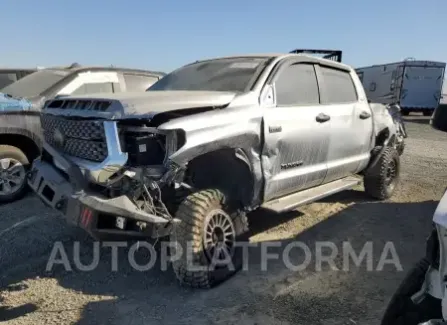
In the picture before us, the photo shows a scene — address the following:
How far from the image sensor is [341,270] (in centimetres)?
394

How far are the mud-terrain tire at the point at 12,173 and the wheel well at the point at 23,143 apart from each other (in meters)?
0.16

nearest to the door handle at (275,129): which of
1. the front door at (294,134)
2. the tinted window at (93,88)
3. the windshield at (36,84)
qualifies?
the front door at (294,134)

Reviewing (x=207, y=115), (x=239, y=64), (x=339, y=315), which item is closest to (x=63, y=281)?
(x=207, y=115)

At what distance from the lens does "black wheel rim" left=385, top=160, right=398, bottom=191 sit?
6.26 meters

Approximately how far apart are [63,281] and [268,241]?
2.12 m

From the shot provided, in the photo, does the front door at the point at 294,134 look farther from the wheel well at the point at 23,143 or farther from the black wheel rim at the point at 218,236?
the wheel well at the point at 23,143

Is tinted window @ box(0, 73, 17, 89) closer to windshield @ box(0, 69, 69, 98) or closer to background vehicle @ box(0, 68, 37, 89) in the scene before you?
background vehicle @ box(0, 68, 37, 89)

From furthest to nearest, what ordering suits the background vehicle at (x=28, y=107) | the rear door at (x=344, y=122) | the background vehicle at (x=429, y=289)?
the background vehicle at (x=28, y=107) < the rear door at (x=344, y=122) < the background vehicle at (x=429, y=289)

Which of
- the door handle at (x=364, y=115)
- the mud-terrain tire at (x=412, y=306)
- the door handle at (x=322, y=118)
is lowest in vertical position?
the mud-terrain tire at (x=412, y=306)

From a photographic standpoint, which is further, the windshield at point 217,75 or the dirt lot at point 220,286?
the windshield at point 217,75

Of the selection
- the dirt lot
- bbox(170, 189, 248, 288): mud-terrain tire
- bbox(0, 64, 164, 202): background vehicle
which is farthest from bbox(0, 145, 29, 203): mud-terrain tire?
bbox(170, 189, 248, 288): mud-terrain tire

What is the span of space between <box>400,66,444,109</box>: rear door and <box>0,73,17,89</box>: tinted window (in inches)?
828

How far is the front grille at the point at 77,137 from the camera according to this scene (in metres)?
3.39

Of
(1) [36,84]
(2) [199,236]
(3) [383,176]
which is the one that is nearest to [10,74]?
(1) [36,84]
